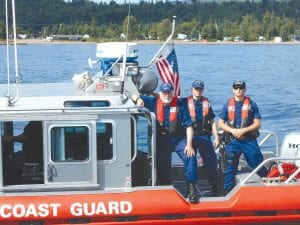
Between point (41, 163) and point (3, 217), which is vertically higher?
point (41, 163)

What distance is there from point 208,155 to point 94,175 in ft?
4.79

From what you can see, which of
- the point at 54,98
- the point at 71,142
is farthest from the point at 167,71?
the point at 71,142

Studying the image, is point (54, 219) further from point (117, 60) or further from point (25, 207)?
point (117, 60)

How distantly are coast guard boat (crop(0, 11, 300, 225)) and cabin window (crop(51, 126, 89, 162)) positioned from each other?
0.03 feet

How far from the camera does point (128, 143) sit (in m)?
7.17

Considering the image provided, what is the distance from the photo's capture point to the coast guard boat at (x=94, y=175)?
23.2 ft

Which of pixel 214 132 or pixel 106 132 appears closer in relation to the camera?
pixel 106 132

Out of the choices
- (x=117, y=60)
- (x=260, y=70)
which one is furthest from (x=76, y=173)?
(x=260, y=70)

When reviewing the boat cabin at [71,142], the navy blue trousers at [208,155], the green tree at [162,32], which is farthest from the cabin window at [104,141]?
the green tree at [162,32]

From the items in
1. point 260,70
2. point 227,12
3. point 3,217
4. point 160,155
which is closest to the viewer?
point 3,217

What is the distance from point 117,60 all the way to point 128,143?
41.7 inches

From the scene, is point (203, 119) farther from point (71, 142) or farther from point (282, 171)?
point (71, 142)

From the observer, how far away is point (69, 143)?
7.08 metres

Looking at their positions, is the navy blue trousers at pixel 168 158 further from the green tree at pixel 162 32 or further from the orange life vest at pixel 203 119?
the green tree at pixel 162 32
